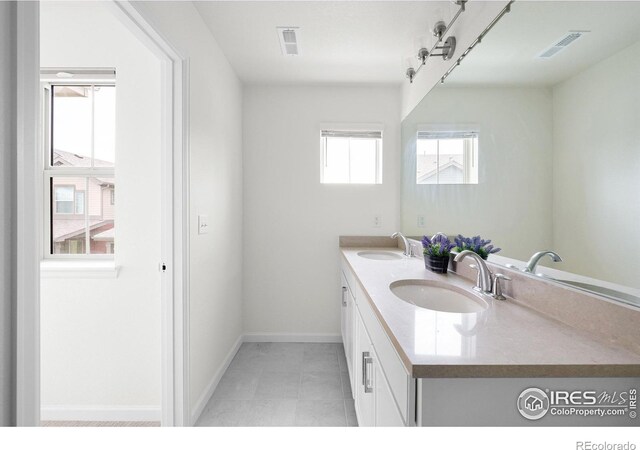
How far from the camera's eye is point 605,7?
87 centimetres

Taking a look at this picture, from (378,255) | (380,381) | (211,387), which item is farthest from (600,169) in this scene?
(211,387)

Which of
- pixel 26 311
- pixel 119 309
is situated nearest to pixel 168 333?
pixel 119 309

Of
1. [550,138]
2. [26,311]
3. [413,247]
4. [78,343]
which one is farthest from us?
[413,247]

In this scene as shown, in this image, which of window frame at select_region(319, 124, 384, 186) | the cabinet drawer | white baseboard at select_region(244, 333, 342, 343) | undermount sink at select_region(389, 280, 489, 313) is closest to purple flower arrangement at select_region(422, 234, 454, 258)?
undermount sink at select_region(389, 280, 489, 313)

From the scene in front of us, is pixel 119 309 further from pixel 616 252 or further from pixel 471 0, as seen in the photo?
pixel 471 0

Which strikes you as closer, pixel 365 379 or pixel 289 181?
pixel 365 379

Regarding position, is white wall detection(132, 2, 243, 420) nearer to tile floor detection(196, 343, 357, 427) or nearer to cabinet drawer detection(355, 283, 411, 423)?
tile floor detection(196, 343, 357, 427)

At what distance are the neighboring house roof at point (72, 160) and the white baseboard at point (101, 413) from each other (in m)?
1.57

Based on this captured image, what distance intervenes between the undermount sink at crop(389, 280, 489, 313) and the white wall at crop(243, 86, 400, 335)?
4.66ft

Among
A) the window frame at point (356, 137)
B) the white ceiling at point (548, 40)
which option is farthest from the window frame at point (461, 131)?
the window frame at point (356, 137)

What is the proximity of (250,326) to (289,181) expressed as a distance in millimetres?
1489

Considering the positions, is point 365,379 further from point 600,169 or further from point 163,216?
point 163,216
